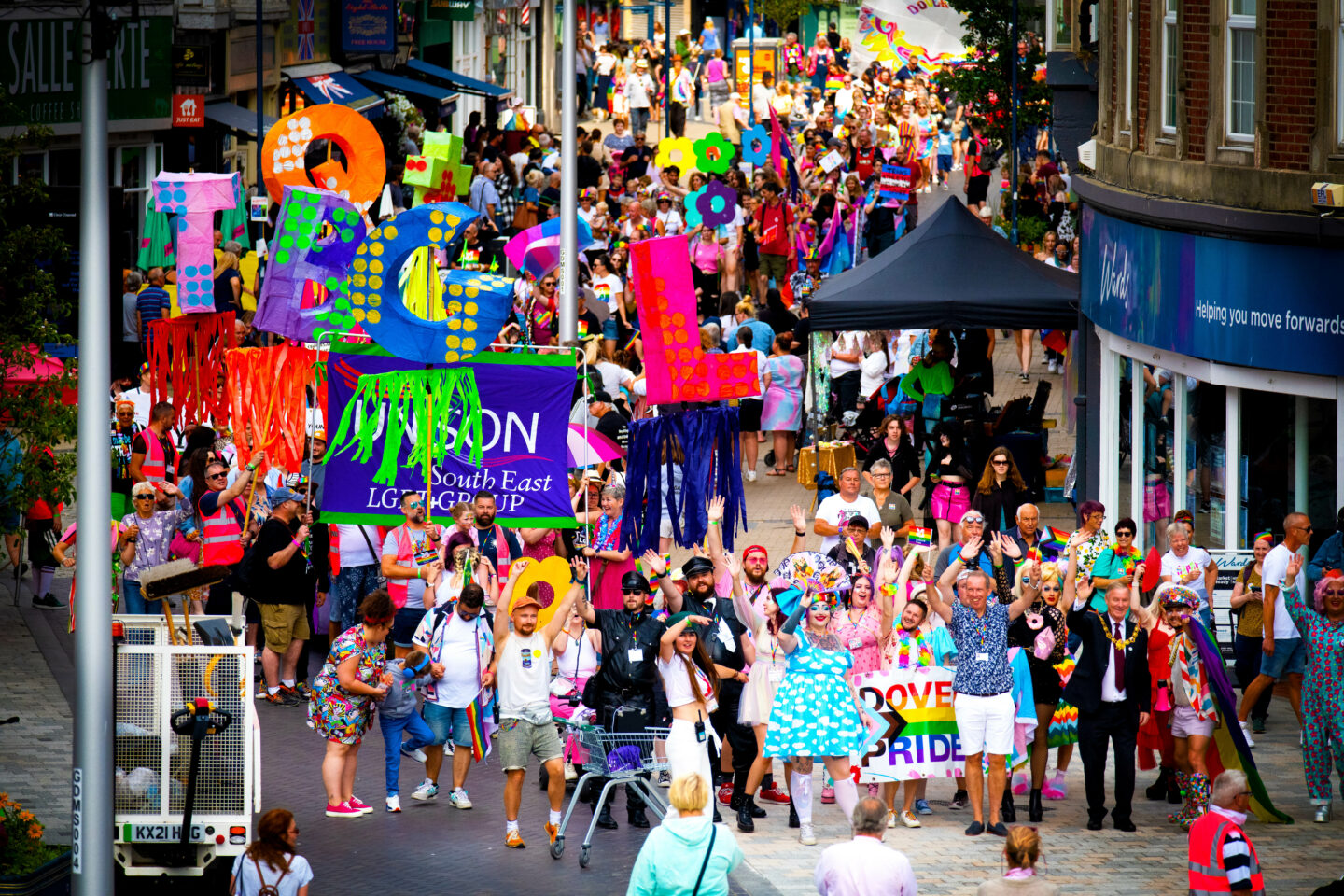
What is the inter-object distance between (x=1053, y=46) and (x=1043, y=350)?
9.03 metres

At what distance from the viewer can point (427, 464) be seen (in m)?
15.0

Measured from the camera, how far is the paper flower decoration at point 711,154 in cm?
3183

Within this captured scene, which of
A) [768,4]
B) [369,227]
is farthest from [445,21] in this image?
[369,227]

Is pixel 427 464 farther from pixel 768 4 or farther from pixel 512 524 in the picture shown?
pixel 768 4

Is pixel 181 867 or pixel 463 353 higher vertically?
pixel 463 353

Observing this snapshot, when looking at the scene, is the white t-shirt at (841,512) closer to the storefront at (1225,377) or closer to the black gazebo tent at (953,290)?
the storefront at (1225,377)

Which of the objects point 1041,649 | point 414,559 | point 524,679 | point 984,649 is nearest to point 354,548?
point 414,559

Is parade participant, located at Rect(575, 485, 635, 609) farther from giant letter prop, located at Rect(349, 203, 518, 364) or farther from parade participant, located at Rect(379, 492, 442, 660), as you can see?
giant letter prop, located at Rect(349, 203, 518, 364)

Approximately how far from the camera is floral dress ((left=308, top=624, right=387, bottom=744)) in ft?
41.9

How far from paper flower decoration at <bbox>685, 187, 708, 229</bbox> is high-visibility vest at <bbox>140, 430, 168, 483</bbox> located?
1241 cm

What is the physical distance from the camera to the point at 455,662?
13.2 metres

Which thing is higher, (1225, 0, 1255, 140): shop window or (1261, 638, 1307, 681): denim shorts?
(1225, 0, 1255, 140): shop window

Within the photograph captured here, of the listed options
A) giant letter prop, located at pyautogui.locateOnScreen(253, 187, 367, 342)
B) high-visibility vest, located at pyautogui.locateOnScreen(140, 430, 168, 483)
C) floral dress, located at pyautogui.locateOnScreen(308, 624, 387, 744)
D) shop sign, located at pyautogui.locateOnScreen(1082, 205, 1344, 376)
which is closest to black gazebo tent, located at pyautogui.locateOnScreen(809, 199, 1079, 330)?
shop sign, located at pyautogui.locateOnScreen(1082, 205, 1344, 376)

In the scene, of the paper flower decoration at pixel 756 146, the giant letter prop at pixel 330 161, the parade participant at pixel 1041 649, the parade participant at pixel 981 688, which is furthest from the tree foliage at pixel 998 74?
the parade participant at pixel 981 688
